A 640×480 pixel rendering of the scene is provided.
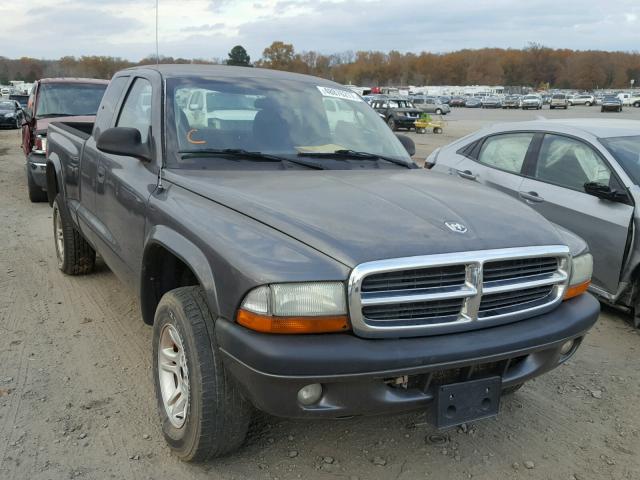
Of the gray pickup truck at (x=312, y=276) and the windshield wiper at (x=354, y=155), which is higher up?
the windshield wiper at (x=354, y=155)

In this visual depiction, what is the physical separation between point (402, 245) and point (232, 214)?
81 cm

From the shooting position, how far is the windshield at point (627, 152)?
4762 millimetres

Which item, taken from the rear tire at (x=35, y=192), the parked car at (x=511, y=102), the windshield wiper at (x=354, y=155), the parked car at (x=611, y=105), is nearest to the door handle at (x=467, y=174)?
the windshield wiper at (x=354, y=155)

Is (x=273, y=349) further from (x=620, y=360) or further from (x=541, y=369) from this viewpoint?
(x=620, y=360)

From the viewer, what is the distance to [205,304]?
107 inches

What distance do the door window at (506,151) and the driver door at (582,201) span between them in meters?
0.22

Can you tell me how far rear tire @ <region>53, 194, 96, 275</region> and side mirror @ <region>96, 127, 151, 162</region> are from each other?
7.49 feet

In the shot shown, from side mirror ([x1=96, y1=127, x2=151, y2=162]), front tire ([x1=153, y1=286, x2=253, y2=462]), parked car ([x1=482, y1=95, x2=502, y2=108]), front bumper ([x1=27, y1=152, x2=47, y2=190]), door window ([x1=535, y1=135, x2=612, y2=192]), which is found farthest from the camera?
parked car ([x1=482, y1=95, x2=502, y2=108])

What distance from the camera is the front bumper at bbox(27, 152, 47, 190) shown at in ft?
29.2

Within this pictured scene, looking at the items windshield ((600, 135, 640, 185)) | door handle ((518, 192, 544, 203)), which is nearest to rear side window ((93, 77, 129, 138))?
door handle ((518, 192, 544, 203))

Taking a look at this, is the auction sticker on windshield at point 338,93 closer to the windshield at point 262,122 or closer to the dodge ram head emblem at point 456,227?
the windshield at point 262,122

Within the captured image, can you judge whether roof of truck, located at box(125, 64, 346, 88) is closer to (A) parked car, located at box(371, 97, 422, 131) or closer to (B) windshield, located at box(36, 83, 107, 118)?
(B) windshield, located at box(36, 83, 107, 118)

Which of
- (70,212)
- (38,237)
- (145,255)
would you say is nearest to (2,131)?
(38,237)

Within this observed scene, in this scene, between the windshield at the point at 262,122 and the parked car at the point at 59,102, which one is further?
the parked car at the point at 59,102
